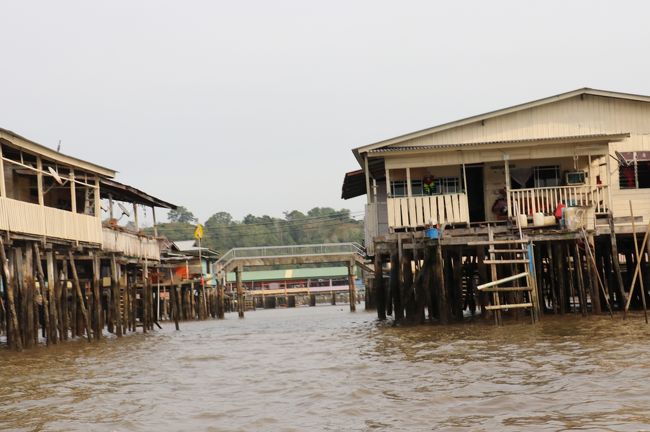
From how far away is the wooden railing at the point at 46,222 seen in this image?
66.3 ft

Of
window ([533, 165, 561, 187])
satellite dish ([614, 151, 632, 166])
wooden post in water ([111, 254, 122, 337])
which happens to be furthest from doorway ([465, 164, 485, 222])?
wooden post in water ([111, 254, 122, 337])

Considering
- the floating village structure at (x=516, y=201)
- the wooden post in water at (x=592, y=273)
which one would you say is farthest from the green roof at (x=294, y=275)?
the wooden post in water at (x=592, y=273)

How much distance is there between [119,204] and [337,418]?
24.8 m

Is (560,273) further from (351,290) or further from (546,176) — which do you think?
(351,290)

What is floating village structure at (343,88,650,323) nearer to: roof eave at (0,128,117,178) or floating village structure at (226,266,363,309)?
roof eave at (0,128,117,178)

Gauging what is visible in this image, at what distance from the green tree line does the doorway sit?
Answer: 79.3 metres

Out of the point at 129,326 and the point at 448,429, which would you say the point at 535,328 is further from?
the point at 129,326

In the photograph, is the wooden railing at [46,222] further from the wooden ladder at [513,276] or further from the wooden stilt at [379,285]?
the wooden ladder at [513,276]

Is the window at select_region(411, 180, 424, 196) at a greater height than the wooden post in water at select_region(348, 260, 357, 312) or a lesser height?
greater

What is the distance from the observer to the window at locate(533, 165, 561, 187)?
23953mm

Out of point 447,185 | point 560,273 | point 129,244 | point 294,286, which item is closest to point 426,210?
point 447,185

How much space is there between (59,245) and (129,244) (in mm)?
6352

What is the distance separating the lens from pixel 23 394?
1264 cm

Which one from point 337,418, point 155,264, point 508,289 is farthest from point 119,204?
point 337,418
